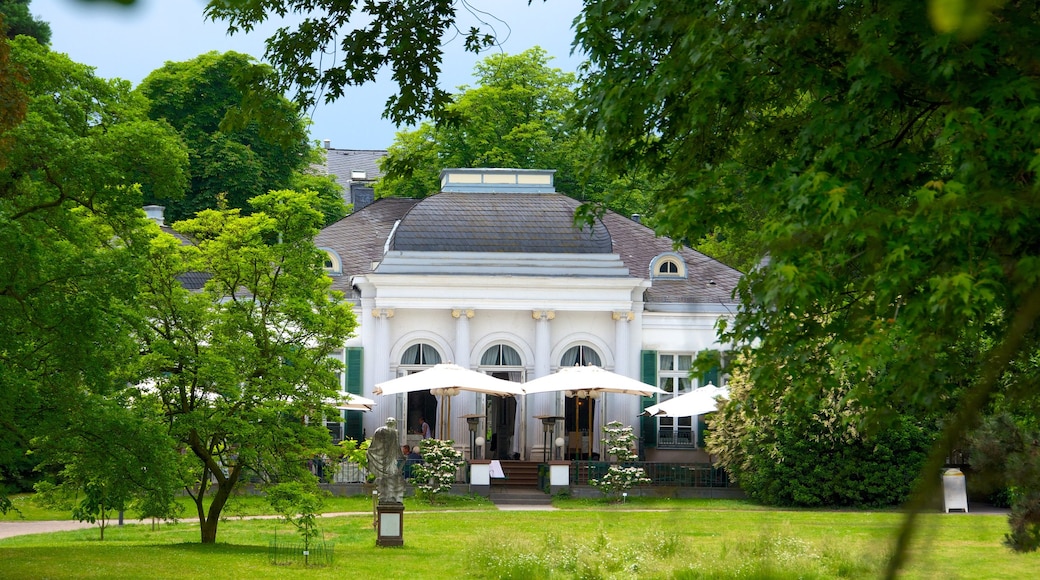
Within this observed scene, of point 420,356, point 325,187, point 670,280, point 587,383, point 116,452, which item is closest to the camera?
point 116,452

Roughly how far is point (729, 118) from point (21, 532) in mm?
16997

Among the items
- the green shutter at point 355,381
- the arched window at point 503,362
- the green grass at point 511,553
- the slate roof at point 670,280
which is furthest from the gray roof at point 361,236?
the green grass at point 511,553

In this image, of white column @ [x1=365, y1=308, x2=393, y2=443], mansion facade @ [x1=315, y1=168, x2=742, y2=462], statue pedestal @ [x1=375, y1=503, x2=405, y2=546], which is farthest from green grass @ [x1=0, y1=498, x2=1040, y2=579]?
mansion facade @ [x1=315, y1=168, x2=742, y2=462]

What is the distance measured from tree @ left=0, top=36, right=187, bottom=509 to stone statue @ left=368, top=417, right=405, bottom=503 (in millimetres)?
5685

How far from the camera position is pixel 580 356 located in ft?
107

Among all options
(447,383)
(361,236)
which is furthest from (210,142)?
(447,383)

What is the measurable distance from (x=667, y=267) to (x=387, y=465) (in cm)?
1694

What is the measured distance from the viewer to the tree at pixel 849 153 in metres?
6.59

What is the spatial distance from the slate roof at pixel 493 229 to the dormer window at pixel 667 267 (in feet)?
7.78

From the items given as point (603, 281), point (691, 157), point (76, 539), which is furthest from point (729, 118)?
point (603, 281)

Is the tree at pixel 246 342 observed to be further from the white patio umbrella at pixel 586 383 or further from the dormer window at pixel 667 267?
the dormer window at pixel 667 267

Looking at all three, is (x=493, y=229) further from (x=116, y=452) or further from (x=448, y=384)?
(x=116, y=452)

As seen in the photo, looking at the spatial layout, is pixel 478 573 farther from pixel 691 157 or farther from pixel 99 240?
pixel 691 157

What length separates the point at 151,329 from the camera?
663 inches
